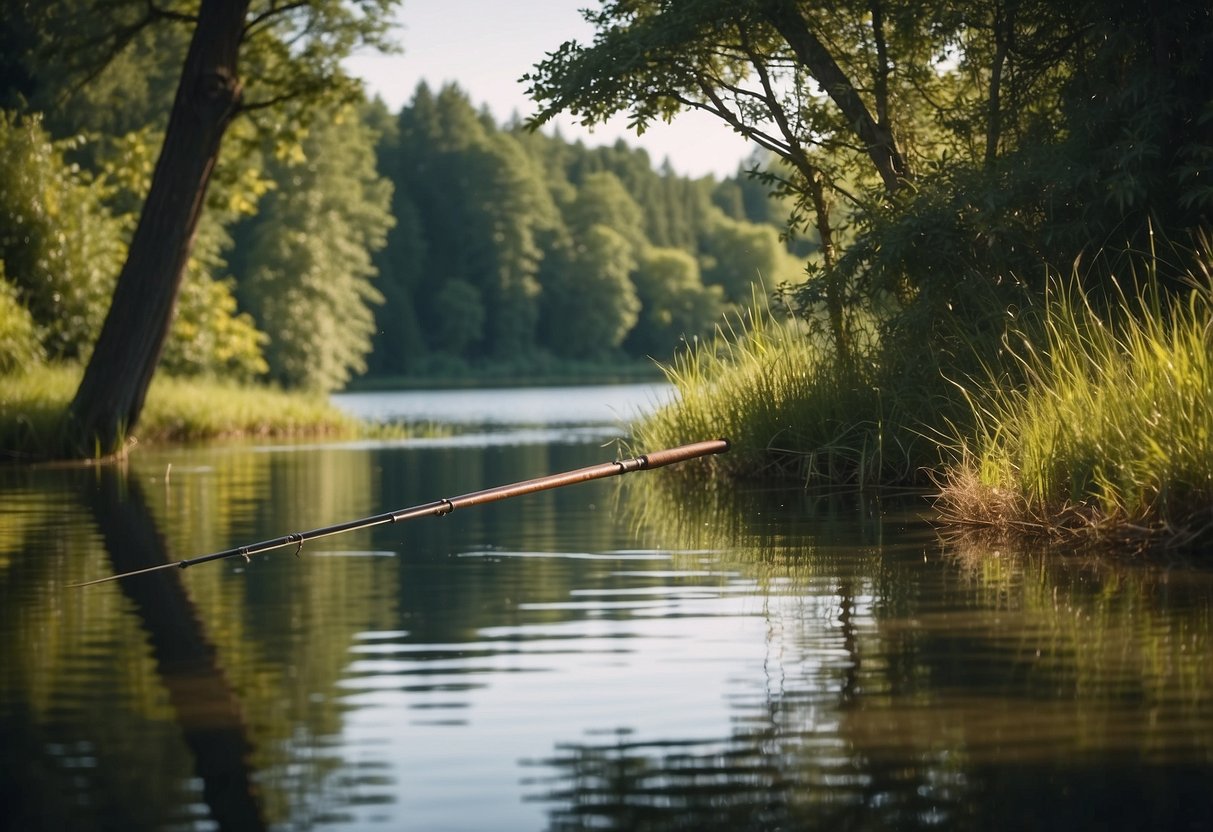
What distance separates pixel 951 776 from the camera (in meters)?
3.93

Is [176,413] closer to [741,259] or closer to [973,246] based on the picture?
[973,246]

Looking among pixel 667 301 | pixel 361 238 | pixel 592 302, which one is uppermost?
pixel 667 301

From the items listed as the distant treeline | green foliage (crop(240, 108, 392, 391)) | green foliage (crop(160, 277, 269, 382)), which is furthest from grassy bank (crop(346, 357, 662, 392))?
green foliage (crop(160, 277, 269, 382))

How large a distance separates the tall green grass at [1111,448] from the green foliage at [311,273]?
4074 cm

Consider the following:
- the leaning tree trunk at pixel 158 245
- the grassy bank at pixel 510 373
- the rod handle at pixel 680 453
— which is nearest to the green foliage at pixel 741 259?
the grassy bank at pixel 510 373

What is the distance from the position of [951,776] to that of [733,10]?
1088 centimetres

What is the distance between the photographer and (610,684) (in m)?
5.12

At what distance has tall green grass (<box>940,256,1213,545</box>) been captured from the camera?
7516 mm

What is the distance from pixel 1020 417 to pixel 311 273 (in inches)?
1713

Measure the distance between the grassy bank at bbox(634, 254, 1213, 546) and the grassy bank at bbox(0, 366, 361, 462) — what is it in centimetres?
705

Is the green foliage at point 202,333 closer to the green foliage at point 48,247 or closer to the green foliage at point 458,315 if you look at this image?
the green foliage at point 48,247

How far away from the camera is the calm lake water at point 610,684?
380 cm

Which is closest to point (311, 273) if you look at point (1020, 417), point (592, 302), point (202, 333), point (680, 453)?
A: point (202, 333)

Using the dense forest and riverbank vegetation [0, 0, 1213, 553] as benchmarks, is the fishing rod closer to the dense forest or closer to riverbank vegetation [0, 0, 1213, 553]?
riverbank vegetation [0, 0, 1213, 553]
